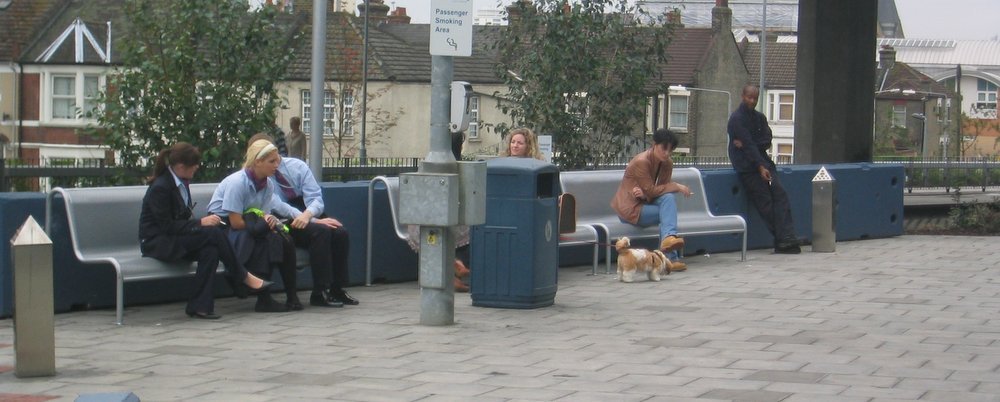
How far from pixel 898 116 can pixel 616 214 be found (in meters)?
65.2

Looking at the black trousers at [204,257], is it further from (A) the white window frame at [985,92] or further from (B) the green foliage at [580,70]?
(A) the white window frame at [985,92]

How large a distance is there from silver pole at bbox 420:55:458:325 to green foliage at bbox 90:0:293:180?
8.03 meters

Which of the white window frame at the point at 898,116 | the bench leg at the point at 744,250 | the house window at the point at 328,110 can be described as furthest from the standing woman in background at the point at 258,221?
the white window frame at the point at 898,116

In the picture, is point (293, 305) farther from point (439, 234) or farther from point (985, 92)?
point (985, 92)

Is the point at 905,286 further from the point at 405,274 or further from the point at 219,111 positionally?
the point at 219,111

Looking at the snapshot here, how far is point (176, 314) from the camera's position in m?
10.4

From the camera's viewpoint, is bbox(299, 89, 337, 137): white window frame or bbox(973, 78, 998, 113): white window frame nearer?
bbox(299, 89, 337, 137): white window frame

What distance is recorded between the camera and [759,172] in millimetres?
15648

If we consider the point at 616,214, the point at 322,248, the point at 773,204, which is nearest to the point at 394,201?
the point at 322,248

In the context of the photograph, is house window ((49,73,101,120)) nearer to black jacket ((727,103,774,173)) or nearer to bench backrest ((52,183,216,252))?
black jacket ((727,103,774,173))

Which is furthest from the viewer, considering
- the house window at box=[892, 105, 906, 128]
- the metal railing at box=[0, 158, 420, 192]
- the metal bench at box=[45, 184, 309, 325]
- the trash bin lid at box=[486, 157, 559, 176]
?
the house window at box=[892, 105, 906, 128]

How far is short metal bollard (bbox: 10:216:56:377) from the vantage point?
7.76m

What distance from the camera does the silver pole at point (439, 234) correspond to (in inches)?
389

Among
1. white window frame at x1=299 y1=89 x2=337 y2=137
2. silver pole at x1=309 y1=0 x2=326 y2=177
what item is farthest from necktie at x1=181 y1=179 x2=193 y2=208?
white window frame at x1=299 y1=89 x2=337 y2=137
